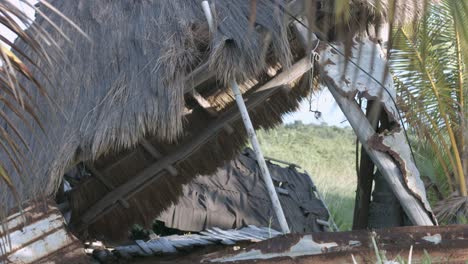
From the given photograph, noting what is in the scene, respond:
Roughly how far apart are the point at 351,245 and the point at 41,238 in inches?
91.9

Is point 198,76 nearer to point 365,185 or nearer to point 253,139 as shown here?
point 253,139

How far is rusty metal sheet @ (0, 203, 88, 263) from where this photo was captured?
5.95 metres

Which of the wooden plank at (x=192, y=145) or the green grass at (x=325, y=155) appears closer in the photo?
the wooden plank at (x=192, y=145)

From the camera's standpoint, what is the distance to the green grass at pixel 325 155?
15531 millimetres

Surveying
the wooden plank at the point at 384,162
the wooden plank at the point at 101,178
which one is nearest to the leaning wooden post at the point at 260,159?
the wooden plank at the point at 384,162

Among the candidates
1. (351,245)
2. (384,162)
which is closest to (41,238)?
(351,245)

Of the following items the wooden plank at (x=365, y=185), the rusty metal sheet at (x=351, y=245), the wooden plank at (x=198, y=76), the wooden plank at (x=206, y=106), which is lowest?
the rusty metal sheet at (x=351, y=245)

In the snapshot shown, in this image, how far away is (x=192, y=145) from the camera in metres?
7.16

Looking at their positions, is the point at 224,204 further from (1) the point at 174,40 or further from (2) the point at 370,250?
(2) the point at 370,250

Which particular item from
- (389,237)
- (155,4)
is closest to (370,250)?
(389,237)

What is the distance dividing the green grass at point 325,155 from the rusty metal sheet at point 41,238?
7974 millimetres

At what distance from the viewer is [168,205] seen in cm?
800

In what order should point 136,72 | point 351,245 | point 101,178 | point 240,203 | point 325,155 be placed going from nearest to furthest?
point 351,245
point 136,72
point 101,178
point 240,203
point 325,155

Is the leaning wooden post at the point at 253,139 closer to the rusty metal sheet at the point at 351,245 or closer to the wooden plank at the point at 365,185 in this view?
the rusty metal sheet at the point at 351,245
